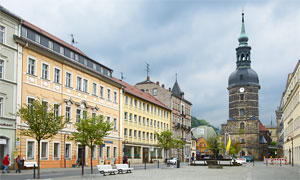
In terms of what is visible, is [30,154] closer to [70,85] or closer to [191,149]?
[70,85]

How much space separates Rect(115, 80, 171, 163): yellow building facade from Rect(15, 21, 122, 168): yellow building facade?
4069 millimetres

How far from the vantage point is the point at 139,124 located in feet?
205

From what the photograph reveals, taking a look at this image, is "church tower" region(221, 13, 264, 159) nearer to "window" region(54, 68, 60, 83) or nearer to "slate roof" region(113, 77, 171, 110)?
"slate roof" region(113, 77, 171, 110)

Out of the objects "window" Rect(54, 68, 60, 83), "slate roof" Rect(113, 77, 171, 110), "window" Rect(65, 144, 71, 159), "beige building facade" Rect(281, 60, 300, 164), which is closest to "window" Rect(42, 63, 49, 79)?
"window" Rect(54, 68, 60, 83)

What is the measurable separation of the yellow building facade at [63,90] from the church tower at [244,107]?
75.0 m

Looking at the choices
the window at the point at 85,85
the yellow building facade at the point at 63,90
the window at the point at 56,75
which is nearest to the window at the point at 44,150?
the yellow building facade at the point at 63,90

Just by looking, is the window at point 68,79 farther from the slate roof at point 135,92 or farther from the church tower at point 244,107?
the church tower at point 244,107

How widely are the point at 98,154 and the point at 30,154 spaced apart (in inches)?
506

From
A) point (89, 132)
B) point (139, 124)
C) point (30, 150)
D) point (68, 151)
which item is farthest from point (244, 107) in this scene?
point (89, 132)

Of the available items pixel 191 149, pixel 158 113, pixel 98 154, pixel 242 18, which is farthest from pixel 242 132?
pixel 98 154

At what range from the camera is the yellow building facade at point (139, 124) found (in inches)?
2255

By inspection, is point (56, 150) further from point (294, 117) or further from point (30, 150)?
point (294, 117)

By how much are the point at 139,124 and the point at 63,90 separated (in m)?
24.0

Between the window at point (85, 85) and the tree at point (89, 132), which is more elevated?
the window at point (85, 85)
